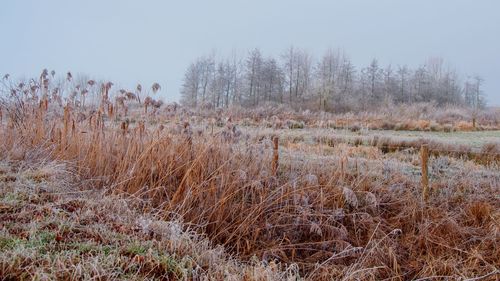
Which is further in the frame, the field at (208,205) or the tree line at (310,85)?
the tree line at (310,85)

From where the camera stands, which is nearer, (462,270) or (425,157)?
(462,270)

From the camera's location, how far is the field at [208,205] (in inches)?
73.0

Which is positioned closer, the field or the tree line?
the field

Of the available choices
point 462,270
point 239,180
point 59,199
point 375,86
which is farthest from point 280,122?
point 375,86

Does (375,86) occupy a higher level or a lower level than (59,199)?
higher

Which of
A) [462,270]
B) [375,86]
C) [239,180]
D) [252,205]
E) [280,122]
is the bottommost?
[462,270]

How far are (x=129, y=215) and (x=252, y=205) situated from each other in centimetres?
120

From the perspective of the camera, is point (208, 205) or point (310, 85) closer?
point (208, 205)

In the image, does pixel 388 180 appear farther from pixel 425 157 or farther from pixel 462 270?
pixel 462 270

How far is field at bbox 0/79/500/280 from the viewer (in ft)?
6.09

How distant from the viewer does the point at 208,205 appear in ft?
10.1

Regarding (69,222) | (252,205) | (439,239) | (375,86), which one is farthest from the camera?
(375,86)

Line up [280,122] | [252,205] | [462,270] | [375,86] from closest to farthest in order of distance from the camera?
[462,270] < [252,205] < [280,122] < [375,86]

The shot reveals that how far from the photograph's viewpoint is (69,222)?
6.82 ft
